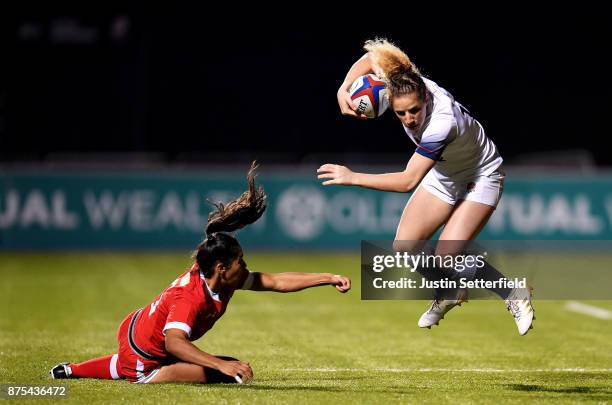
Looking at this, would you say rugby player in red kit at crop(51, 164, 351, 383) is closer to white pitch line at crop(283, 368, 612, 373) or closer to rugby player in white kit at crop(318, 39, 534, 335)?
rugby player in white kit at crop(318, 39, 534, 335)

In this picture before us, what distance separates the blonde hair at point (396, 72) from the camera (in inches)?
300

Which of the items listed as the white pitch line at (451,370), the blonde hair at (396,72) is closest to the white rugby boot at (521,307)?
the white pitch line at (451,370)

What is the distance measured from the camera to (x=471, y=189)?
28.2ft

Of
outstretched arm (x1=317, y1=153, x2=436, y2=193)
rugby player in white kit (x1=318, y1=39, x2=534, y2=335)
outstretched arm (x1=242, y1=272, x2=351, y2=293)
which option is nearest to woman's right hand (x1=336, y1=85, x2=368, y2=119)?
rugby player in white kit (x1=318, y1=39, x2=534, y2=335)

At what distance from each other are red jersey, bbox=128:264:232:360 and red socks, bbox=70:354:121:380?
1.00ft

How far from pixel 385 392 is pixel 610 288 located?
30.8 feet

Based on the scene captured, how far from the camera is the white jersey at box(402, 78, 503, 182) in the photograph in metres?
7.58

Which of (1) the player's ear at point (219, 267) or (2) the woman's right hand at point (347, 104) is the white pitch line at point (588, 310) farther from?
(1) the player's ear at point (219, 267)

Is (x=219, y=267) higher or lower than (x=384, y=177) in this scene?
lower

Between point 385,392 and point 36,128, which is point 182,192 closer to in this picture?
point 36,128

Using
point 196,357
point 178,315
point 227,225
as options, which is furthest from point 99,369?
point 227,225

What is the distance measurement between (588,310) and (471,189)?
597 cm

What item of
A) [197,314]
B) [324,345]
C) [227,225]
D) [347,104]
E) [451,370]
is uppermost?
[347,104]

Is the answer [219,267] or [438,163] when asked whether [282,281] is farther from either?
[438,163]
